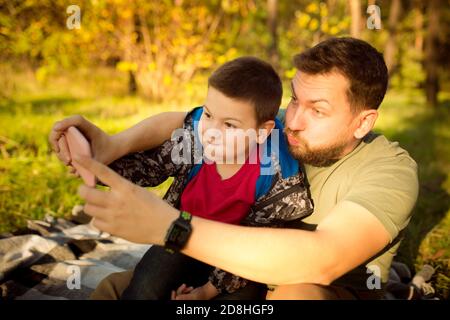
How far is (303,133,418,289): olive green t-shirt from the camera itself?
1.75 m

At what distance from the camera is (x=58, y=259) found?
2.94 metres

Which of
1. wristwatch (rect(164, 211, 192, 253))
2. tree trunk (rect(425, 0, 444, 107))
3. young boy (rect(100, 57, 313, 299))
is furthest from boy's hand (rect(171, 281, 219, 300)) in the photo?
tree trunk (rect(425, 0, 444, 107))

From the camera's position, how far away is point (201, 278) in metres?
2.13

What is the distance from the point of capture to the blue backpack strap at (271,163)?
2.02m

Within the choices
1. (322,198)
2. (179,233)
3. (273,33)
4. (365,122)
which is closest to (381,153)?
(365,122)

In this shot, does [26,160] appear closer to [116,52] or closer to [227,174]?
[227,174]

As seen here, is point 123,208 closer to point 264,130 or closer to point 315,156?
point 264,130

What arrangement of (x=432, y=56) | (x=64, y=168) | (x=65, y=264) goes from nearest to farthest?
(x=65, y=264), (x=64, y=168), (x=432, y=56)

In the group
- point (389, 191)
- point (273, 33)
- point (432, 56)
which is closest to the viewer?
point (389, 191)

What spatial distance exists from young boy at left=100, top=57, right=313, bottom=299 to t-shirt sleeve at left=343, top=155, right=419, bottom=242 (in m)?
0.27

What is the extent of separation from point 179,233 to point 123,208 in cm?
18

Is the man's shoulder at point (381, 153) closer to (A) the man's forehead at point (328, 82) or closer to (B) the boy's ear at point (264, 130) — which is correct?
(A) the man's forehead at point (328, 82)

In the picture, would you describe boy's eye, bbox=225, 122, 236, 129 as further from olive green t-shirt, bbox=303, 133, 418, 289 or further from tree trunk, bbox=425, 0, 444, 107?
tree trunk, bbox=425, 0, 444, 107
